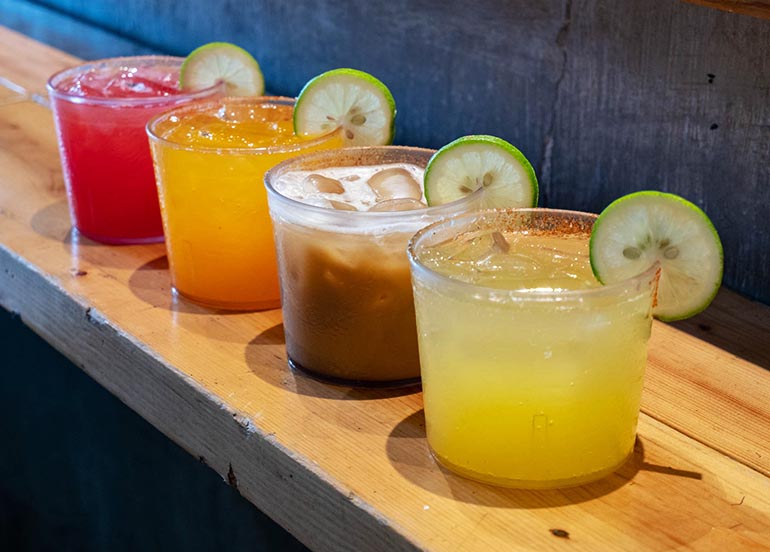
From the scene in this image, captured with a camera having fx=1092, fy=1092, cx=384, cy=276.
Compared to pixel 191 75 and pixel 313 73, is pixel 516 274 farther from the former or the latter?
pixel 313 73

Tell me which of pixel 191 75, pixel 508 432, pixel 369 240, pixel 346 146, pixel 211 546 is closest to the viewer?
pixel 508 432

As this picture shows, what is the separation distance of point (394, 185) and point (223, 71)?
1.58 feet

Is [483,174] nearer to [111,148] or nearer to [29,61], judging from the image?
[111,148]

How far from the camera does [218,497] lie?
5.33ft

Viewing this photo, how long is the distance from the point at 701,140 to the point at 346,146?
0.45 meters

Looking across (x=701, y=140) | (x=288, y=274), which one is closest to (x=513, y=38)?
(x=701, y=140)

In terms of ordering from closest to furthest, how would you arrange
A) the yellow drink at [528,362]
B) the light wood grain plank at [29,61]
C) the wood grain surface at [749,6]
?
the yellow drink at [528,362] < the wood grain surface at [749,6] < the light wood grain plank at [29,61]

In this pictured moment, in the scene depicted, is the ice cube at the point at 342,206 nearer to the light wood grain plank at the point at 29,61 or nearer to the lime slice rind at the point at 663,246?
the lime slice rind at the point at 663,246

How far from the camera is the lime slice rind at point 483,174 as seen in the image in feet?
3.62

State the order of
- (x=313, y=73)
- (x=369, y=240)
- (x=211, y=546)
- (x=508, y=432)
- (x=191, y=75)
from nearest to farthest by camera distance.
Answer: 1. (x=508, y=432)
2. (x=369, y=240)
3. (x=191, y=75)
4. (x=211, y=546)
5. (x=313, y=73)

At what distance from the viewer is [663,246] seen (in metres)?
0.96

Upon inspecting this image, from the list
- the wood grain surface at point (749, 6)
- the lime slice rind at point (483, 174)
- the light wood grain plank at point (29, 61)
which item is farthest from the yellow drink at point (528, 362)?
the light wood grain plank at point (29, 61)

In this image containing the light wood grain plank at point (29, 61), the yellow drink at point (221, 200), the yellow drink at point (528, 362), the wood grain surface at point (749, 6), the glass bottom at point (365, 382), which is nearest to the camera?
the yellow drink at point (528, 362)

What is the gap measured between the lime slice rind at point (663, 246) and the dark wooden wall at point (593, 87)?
0.43 metres
